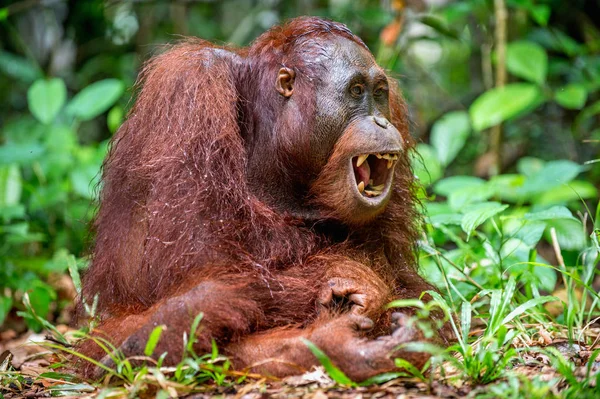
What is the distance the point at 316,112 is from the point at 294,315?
87cm

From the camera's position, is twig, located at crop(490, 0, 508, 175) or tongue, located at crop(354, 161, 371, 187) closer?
tongue, located at crop(354, 161, 371, 187)

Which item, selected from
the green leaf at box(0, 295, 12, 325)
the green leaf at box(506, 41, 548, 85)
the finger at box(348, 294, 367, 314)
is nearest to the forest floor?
the finger at box(348, 294, 367, 314)

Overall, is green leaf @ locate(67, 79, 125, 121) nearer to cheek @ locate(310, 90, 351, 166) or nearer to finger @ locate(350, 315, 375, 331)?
cheek @ locate(310, 90, 351, 166)

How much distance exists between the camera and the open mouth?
3.32 meters

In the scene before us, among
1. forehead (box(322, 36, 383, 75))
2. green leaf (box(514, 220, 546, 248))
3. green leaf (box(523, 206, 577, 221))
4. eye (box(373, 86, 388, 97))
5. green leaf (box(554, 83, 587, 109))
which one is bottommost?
green leaf (box(514, 220, 546, 248))

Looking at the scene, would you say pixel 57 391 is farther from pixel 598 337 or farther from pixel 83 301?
pixel 598 337

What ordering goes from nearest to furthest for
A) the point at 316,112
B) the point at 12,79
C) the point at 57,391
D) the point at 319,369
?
1. the point at 319,369
2. the point at 57,391
3. the point at 316,112
4. the point at 12,79

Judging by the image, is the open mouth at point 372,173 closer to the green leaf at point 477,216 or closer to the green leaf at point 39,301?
the green leaf at point 477,216

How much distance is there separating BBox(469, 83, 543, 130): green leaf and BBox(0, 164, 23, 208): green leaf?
338cm

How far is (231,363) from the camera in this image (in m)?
2.87

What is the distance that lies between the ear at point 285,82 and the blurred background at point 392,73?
3.16 ft

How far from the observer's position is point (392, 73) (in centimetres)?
444

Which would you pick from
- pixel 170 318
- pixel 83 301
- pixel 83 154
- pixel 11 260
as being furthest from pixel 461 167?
pixel 170 318

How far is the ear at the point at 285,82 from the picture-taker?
3.38m
